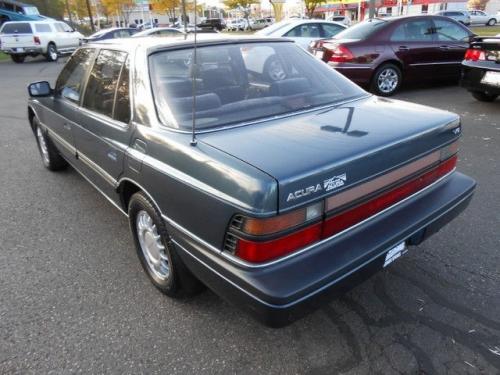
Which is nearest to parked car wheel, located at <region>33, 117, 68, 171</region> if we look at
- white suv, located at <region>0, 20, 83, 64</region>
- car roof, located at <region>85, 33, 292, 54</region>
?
car roof, located at <region>85, 33, 292, 54</region>

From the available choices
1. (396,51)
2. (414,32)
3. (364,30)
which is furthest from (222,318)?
(414,32)

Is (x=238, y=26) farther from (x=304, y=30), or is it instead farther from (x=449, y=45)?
(x=449, y=45)

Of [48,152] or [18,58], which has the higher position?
[48,152]

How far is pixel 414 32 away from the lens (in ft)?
26.8

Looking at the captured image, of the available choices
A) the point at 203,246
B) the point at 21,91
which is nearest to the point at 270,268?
the point at 203,246

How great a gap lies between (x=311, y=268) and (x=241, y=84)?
1.45 metres

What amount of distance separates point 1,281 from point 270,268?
2196 mm

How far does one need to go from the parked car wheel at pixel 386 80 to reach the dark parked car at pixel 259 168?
17.6ft

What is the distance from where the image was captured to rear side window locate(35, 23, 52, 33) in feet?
65.2

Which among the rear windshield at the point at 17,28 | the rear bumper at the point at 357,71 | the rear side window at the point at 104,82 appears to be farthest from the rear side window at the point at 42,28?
the rear side window at the point at 104,82

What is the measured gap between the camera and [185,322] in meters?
2.44

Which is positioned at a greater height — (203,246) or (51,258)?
(203,246)

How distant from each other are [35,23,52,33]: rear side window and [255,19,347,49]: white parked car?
14.7 meters

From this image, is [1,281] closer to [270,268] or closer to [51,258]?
[51,258]
